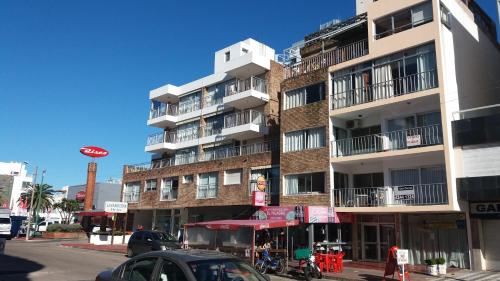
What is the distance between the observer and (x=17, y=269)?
1725 centimetres

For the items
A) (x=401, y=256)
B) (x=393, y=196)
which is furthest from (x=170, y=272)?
(x=393, y=196)

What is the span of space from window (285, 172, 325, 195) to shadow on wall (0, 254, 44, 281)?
14834 mm

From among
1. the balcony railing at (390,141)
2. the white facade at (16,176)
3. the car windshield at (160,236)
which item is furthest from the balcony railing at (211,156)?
the white facade at (16,176)

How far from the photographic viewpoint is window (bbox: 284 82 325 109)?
27.5 m

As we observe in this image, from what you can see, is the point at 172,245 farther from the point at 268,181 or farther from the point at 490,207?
the point at 490,207

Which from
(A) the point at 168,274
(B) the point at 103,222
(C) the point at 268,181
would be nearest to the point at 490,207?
(C) the point at 268,181

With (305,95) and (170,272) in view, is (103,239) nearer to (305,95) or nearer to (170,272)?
(305,95)

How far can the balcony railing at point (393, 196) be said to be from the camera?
837 inches

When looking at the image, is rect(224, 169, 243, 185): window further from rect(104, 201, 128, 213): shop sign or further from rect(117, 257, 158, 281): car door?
rect(117, 257, 158, 281): car door

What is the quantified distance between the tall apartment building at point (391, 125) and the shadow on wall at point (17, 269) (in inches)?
508

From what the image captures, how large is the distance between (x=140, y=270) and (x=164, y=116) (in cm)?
3988

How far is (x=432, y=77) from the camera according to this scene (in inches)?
867

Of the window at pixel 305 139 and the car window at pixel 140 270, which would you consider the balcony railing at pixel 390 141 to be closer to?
the window at pixel 305 139

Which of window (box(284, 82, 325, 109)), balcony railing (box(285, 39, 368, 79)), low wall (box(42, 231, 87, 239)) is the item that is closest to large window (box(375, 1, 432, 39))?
balcony railing (box(285, 39, 368, 79))
